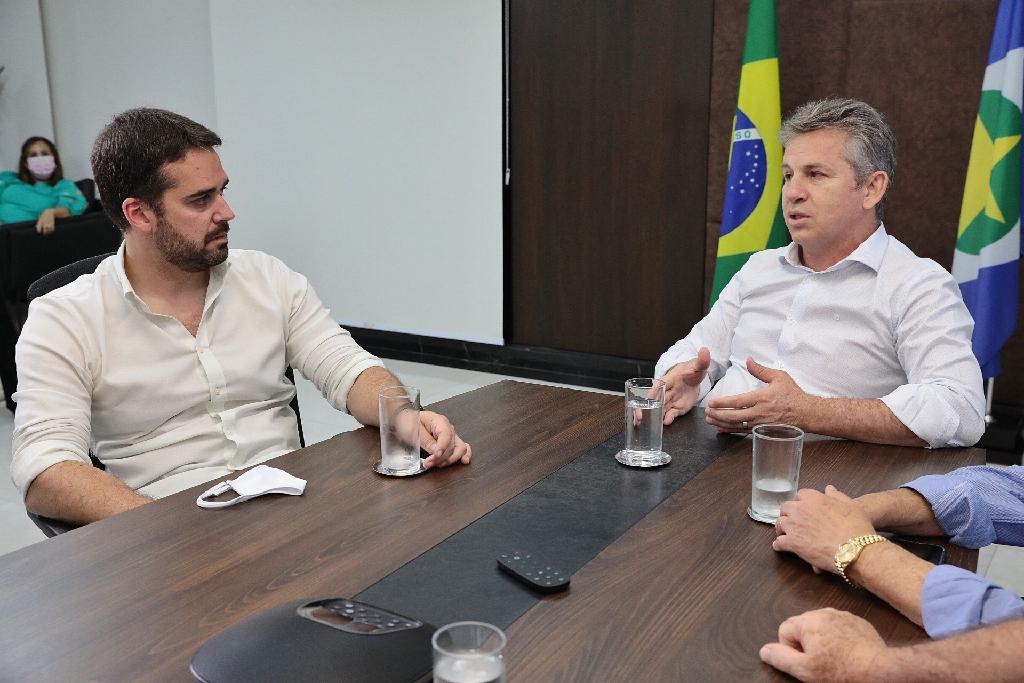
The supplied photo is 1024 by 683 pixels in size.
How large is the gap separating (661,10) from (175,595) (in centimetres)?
389

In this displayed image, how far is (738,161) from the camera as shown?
13.0ft

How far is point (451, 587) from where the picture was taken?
1.21 meters

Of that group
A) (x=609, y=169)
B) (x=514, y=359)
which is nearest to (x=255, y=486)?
(x=609, y=169)

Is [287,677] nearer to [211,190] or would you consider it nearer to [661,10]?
[211,190]

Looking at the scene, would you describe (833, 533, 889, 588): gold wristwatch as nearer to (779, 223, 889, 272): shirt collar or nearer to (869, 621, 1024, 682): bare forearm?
(869, 621, 1024, 682): bare forearm

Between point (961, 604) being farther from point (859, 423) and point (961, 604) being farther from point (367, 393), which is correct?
point (367, 393)

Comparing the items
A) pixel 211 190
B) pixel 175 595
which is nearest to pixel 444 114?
pixel 211 190

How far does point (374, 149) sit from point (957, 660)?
483 centimetres

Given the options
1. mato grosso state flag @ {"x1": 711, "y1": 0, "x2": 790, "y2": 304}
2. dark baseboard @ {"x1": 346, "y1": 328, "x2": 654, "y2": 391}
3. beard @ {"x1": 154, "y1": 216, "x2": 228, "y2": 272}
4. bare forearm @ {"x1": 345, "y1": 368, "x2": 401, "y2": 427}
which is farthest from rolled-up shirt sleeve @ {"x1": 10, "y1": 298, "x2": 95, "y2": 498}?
dark baseboard @ {"x1": 346, "y1": 328, "x2": 654, "y2": 391}

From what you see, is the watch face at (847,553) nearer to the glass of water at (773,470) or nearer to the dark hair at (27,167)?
the glass of water at (773,470)

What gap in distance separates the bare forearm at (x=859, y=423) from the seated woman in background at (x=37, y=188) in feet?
17.5

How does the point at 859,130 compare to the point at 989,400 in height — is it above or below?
above

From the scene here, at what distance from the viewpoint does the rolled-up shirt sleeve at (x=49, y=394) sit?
1.72 metres

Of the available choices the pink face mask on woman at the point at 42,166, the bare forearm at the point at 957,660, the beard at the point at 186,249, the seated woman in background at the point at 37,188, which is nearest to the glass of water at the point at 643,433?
the bare forearm at the point at 957,660
